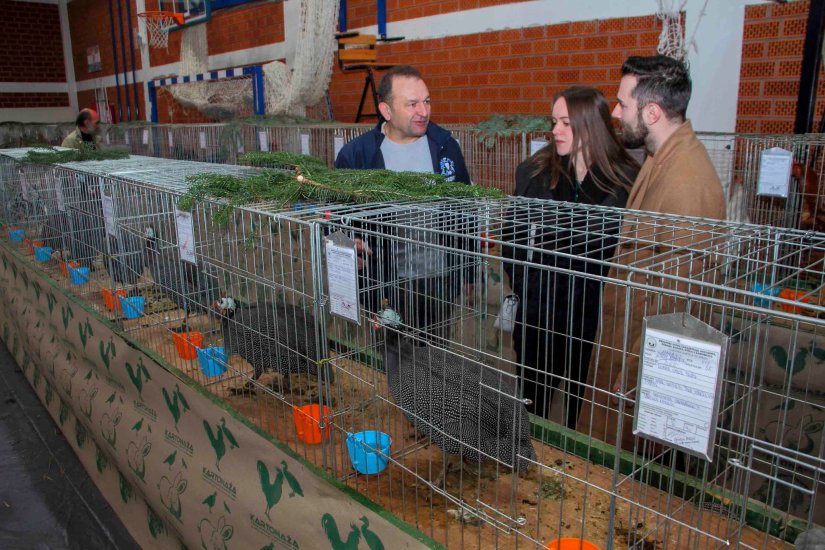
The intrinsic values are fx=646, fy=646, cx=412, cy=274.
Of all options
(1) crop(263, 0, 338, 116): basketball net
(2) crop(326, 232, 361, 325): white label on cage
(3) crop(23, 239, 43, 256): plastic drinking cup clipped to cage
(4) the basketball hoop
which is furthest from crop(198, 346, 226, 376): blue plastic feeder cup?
(4) the basketball hoop

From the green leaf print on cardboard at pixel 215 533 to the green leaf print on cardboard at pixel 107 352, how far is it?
808 mm

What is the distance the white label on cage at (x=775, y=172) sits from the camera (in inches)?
113

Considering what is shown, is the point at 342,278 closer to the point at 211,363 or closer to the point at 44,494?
the point at 211,363

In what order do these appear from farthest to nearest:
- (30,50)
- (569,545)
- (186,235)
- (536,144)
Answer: (30,50)
(536,144)
(186,235)
(569,545)

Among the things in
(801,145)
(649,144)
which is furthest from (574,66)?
(649,144)

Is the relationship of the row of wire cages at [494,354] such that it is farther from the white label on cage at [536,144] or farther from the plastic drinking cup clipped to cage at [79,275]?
the white label on cage at [536,144]

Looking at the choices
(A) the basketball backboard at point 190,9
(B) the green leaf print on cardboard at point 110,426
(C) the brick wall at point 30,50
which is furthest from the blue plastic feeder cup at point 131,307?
(C) the brick wall at point 30,50

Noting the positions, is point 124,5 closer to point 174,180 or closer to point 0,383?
point 0,383

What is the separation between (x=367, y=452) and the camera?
1455 mm

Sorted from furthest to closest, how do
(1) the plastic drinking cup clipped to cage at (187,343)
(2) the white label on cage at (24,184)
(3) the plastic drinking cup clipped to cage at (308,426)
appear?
(2) the white label on cage at (24,184) → (1) the plastic drinking cup clipped to cage at (187,343) → (3) the plastic drinking cup clipped to cage at (308,426)

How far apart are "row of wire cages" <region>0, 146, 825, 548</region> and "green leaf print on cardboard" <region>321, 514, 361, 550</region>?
11cm

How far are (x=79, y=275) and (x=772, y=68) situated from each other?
3522mm

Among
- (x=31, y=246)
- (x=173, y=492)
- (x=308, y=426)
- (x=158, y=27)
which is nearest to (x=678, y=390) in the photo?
(x=308, y=426)

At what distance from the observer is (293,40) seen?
22.8ft
